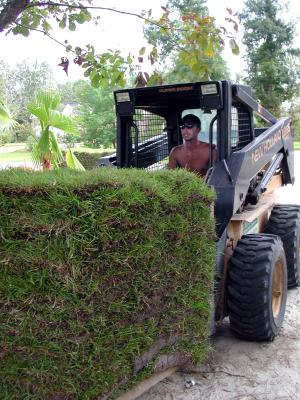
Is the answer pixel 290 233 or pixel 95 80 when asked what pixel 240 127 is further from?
pixel 95 80

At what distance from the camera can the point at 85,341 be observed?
2.84 meters

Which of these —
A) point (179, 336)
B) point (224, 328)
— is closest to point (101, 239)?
point (179, 336)

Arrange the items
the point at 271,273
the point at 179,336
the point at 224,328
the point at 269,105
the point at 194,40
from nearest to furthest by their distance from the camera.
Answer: the point at 179,336 < the point at 271,273 < the point at 224,328 < the point at 194,40 < the point at 269,105

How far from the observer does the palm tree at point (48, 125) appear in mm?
6773

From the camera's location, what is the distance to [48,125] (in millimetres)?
6863

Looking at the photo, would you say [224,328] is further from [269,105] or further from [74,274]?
[269,105]

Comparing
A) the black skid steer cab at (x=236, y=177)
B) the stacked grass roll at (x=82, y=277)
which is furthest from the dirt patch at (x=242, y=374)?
the stacked grass roll at (x=82, y=277)

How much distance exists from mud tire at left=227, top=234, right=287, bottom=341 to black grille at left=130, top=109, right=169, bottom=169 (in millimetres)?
1635

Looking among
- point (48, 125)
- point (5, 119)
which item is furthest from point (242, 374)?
point (48, 125)

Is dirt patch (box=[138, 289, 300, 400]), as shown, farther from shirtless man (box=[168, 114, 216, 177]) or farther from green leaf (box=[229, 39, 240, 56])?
green leaf (box=[229, 39, 240, 56])

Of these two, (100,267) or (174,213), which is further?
(174,213)

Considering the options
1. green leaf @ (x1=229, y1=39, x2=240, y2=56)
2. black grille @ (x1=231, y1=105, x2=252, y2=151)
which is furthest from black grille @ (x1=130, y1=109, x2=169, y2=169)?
green leaf @ (x1=229, y1=39, x2=240, y2=56)

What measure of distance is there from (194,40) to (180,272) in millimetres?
2674

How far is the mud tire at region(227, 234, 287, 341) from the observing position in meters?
4.15
